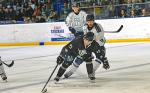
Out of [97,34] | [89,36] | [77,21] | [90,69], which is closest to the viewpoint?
[89,36]

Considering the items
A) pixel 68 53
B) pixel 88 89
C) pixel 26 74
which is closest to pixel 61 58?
pixel 68 53

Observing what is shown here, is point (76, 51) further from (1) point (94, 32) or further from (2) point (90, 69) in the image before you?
(1) point (94, 32)

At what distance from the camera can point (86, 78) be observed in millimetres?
8219

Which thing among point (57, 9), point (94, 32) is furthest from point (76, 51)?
point (57, 9)

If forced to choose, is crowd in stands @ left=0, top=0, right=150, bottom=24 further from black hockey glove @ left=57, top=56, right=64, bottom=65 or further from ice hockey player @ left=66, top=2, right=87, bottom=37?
black hockey glove @ left=57, top=56, right=64, bottom=65

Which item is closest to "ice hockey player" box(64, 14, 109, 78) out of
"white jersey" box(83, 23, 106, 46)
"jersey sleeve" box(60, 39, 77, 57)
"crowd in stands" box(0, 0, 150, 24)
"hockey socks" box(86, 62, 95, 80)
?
"white jersey" box(83, 23, 106, 46)

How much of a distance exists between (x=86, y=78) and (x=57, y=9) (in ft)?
31.6

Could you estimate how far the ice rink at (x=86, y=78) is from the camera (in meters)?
7.00

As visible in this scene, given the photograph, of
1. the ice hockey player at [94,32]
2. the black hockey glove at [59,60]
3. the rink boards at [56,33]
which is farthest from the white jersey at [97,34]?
the rink boards at [56,33]

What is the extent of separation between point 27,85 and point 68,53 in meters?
0.95

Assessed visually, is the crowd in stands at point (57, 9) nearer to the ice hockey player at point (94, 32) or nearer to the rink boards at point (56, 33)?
the rink boards at point (56, 33)

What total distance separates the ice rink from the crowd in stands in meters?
2.90

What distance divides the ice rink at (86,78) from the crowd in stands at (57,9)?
2902mm

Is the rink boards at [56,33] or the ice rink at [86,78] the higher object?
the ice rink at [86,78]
